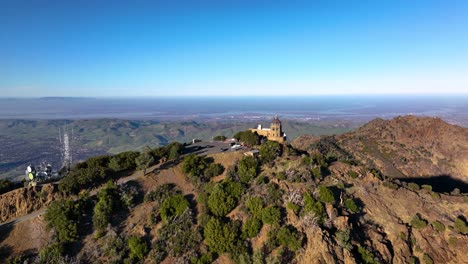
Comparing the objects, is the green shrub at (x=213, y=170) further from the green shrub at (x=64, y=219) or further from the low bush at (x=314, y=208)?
the green shrub at (x=64, y=219)

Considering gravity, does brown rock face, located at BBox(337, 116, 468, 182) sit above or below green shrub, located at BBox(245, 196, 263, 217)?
below

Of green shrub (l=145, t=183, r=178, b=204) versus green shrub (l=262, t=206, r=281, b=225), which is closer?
green shrub (l=262, t=206, r=281, b=225)

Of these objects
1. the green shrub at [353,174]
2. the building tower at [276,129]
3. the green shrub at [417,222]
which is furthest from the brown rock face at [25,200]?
the green shrub at [417,222]

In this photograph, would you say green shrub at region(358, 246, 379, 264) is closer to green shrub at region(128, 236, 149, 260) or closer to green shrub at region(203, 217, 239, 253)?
green shrub at region(203, 217, 239, 253)

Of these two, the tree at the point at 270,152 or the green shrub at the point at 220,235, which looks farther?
the tree at the point at 270,152

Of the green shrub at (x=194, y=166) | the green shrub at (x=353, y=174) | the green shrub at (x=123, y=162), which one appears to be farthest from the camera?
the green shrub at (x=123, y=162)

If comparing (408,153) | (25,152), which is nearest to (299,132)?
(408,153)

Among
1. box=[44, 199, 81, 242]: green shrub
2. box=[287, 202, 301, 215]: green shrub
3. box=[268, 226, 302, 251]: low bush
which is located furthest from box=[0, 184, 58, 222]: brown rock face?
box=[287, 202, 301, 215]: green shrub
